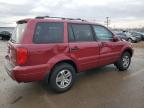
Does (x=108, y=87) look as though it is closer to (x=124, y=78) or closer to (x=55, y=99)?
(x=124, y=78)

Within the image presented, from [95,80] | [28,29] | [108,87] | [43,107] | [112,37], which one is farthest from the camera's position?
[112,37]

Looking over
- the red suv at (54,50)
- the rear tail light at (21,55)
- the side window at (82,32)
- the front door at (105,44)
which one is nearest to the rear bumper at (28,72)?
the red suv at (54,50)

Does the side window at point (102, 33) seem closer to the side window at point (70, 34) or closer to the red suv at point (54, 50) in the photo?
the red suv at point (54, 50)

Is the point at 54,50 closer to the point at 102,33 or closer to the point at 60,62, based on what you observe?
the point at 60,62

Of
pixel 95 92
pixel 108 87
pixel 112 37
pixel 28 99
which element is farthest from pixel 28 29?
pixel 112 37

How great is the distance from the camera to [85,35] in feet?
18.4

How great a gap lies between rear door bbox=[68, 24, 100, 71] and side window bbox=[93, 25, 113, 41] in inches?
9.6

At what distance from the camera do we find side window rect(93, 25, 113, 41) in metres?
5.98

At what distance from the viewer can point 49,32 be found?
15.6 feet

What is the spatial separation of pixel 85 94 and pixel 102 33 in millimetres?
2190

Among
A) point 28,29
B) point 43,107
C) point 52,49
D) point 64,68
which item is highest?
point 28,29

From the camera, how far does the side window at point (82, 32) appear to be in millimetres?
5336

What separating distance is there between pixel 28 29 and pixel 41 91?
1698mm

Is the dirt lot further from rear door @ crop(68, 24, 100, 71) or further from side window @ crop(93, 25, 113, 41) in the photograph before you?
side window @ crop(93, 25, 113, 41)
